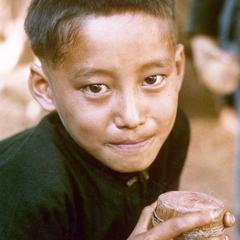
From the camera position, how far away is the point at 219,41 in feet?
8.57

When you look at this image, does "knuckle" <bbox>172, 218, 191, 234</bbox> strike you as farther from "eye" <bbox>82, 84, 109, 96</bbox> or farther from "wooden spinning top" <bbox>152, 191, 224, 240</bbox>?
"eye" <bbox>82, 84, 109, 96</bbox>

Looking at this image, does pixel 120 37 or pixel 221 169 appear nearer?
pixel 120 37

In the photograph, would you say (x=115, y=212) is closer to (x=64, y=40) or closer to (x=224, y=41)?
(x=64, y=40)

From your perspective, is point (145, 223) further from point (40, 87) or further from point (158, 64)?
point (40, 87)

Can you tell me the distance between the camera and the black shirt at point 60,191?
56.9 inches

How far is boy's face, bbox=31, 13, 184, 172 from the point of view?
1384mm

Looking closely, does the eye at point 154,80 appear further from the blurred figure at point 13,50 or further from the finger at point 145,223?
the blurred figure at point 13,50

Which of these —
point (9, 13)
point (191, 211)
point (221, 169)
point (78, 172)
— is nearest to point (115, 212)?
point (78, 172)

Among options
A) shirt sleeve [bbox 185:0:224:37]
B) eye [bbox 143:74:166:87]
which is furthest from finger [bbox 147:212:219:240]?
shirt sleeve [bbox 185:0:224:37]

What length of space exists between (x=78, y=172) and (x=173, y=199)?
1.27 feet

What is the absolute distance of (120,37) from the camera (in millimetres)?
1400

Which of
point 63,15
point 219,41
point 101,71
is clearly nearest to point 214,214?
point 101,71

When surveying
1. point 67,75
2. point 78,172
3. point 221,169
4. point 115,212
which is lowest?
point 221,169

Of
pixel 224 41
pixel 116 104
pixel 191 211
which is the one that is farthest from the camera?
pixel 224 41
